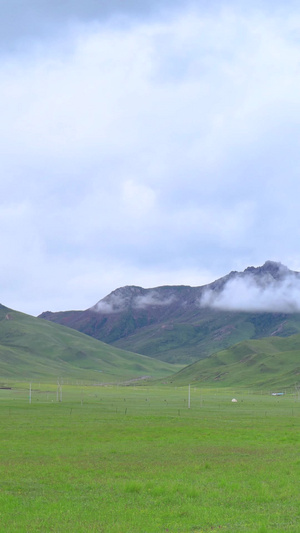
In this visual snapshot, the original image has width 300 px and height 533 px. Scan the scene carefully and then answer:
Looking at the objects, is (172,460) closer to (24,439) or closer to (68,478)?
(68,478)

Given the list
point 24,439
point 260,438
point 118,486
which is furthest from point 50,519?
point 260,438

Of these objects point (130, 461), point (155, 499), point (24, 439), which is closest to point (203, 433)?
point (24, 439)

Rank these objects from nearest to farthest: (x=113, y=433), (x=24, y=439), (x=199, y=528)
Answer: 1. (x=199, y=528)
2. (x=24, y=439)
3. (x=113, y=433)

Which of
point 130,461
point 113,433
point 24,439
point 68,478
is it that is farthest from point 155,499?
point 113,433

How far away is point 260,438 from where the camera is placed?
5097cm

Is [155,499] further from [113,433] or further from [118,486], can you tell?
[113,433]

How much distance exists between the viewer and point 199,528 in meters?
19.1

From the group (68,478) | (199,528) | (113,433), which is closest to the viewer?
(199,528)

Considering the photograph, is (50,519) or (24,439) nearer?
(50,519)

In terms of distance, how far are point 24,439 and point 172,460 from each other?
18.4m

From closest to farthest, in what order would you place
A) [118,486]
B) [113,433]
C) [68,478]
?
[118,486] → [68,478] → [113,433]

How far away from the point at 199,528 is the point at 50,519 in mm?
5482

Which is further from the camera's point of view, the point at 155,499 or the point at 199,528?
the point at 155,499

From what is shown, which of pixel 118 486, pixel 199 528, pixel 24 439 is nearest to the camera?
pixel 199 528
